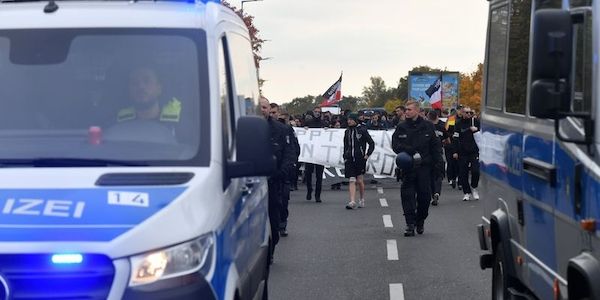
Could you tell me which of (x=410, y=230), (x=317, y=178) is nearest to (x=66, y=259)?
(x=410, y=230)

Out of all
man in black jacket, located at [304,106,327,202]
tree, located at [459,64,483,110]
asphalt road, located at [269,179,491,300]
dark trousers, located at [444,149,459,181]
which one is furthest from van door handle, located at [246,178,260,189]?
tree, located at [459,64,483,110]

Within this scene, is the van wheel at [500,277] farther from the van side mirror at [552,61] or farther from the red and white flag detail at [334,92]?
the red and white flag detail at [334,92]

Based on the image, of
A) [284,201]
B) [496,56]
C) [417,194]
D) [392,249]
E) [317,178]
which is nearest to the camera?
[496,56]

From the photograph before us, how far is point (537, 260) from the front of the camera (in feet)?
20.6

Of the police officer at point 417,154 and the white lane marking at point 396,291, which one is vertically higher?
the police officer at point 417,154

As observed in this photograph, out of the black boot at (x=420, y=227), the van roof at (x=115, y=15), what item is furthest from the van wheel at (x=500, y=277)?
the black boot at (x=420, y=227)

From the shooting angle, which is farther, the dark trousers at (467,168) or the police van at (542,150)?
the dark trousers at (467,168)

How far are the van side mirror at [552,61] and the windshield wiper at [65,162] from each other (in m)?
1.86

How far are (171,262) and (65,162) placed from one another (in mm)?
841

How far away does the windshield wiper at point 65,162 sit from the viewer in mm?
5078

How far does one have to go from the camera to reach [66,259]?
448cm

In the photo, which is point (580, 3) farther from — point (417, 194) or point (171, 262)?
point (417, 194)

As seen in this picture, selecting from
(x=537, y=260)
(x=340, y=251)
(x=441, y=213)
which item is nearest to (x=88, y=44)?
(x=537, y=260)

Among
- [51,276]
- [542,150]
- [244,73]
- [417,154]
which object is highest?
[244,73]
